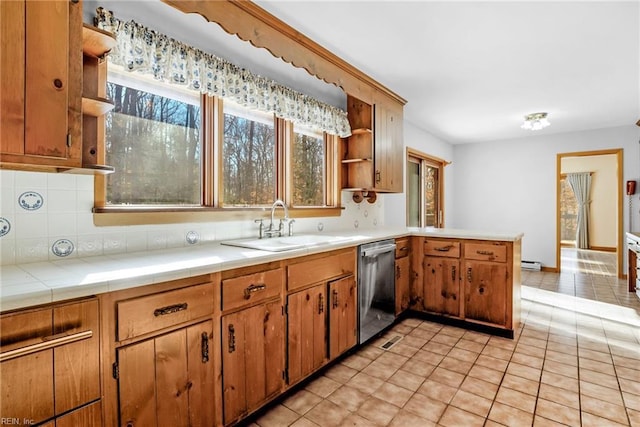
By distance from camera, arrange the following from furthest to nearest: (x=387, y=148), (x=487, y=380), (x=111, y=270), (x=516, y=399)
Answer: (x=387, y=148) < (x=487, y=380) < (x=516, y=399) < (x=111, y=270)

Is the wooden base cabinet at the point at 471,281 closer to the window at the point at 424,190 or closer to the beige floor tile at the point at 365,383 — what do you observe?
the beige floor tile at the point at 365,383

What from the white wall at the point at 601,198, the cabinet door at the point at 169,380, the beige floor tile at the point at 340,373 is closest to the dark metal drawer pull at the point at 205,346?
the cabinet door at the point at 169,380

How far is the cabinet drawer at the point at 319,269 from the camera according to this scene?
1960 millimetres

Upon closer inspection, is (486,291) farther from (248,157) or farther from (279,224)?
(248,157)

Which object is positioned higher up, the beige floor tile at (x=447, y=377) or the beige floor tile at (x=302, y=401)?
the beige floor tile at (x=447, y=377)

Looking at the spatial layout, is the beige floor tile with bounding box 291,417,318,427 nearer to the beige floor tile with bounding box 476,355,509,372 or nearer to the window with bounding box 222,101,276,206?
the beige floor tile with bounding box 476,355,509,372

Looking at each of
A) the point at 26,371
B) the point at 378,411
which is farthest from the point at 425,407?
the point at 26,371

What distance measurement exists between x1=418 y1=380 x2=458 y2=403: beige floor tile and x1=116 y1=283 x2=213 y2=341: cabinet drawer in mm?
1441

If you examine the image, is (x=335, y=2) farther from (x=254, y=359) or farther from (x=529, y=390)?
(x=529, y=390)

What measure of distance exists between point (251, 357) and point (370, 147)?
2368mm

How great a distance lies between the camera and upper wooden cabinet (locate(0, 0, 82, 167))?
1.12 metres

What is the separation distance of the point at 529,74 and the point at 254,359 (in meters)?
3.35

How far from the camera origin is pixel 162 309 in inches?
52.3

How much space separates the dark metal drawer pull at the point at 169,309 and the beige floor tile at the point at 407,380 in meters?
1.47
